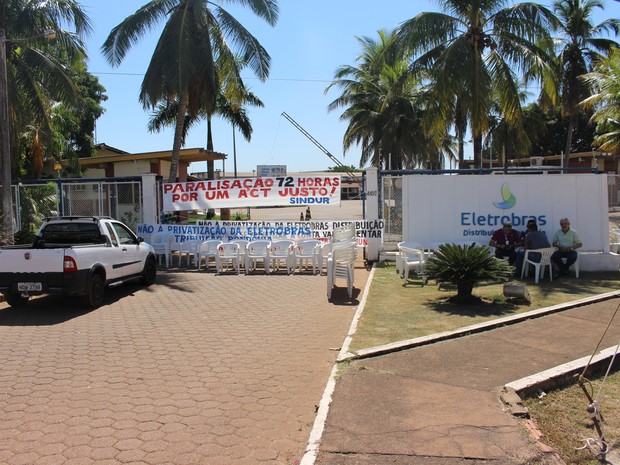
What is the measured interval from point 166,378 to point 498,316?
190 inches

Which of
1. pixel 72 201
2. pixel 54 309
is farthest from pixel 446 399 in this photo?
pixel 72 201

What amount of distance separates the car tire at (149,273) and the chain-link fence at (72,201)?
13.1ft

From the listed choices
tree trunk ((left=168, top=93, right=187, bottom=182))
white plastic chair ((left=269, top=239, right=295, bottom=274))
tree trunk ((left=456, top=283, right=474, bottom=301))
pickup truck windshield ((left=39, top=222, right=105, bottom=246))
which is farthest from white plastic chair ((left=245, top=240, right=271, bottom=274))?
tree trunk ((left=168, top=93, right=187, bottom=182))

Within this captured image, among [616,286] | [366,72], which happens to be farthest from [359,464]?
[366,72]

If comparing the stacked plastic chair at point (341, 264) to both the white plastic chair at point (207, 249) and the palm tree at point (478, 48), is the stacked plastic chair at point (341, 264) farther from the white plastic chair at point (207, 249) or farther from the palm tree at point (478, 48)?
the palm tree at point (478, 48)

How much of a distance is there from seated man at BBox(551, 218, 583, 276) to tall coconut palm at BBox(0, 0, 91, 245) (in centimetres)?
1316

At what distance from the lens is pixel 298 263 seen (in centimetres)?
1350

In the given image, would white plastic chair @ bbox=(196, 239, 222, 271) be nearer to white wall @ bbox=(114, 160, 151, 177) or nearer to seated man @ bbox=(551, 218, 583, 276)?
seated man @ bbox=(551, 218, 583, 276)

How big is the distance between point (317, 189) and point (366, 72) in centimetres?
2089

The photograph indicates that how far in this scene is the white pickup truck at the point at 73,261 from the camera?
8.49 meters

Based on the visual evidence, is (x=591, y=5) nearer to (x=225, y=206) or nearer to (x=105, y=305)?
(x=225, y=206)

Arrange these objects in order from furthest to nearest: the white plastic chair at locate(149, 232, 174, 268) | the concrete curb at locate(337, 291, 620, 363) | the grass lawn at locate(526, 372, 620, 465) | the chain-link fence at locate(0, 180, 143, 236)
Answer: the chain-link fence at locate(0, 180, 143, 236), the white plastic chair at locate(149, 232, 174, 268), the concrete curb at locate(337, 291, 620, 363), the grass lawn at locate(526, 372, 620, 465)

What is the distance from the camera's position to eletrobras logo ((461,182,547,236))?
13.0 meters

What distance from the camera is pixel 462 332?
22.6 ft
